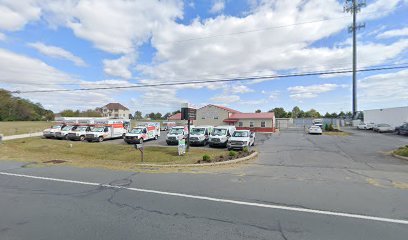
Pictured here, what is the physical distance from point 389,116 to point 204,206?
49.9 m

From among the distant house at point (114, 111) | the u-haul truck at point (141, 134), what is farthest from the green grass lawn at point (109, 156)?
the distant house at point (114, 111)

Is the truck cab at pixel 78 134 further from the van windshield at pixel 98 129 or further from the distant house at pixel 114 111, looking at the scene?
the distant house at pixel 114 111

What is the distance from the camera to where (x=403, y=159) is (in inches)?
505

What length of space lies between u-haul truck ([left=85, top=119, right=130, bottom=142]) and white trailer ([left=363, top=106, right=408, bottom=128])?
4408 centimetres

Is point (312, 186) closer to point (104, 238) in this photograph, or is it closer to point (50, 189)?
point (104, 238)

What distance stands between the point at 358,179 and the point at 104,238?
326 inches

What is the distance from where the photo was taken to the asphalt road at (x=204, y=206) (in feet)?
13.5

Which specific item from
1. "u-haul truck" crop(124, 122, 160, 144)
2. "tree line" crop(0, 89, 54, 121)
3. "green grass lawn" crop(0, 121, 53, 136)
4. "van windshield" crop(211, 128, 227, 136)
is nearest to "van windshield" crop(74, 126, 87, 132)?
"u-haul truck" crop(124, 122, 160, 144)

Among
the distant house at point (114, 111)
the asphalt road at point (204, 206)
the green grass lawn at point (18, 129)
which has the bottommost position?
the asphalt road at point (204, 206)

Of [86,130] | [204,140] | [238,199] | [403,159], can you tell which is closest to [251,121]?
[204,140]

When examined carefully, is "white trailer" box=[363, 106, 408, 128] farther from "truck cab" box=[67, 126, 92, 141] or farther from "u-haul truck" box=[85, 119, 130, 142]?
"truck cab" box=[67, 126, 92, 141]

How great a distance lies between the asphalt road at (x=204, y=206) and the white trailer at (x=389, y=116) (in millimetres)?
38558

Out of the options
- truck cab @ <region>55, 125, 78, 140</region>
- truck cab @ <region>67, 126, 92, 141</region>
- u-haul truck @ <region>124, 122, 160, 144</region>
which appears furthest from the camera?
truck cab @ <region>55, 125, 78, 140</region>

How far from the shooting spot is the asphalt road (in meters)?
4.11
